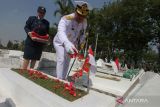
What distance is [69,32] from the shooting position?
575cm

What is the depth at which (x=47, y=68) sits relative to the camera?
750cm

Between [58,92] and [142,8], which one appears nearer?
[58,92]

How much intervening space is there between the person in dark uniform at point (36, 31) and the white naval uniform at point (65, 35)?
45.5 inches

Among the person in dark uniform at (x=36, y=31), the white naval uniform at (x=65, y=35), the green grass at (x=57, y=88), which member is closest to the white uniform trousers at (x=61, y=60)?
the white naval uniform at (x=65, y=35)

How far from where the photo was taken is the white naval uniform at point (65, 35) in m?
5.53

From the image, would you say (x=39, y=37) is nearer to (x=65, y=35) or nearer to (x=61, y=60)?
(x=61, y=60)

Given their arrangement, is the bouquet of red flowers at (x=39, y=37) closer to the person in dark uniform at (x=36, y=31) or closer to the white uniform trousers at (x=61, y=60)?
the person in dark uniform at (x=36, y=31)

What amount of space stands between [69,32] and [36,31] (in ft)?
4.45

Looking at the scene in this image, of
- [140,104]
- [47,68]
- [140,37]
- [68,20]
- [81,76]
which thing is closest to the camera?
[140,104]

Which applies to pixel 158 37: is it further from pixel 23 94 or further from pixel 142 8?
pixel 23 94

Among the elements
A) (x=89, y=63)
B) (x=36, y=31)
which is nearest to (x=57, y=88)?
(x=89, y=63)

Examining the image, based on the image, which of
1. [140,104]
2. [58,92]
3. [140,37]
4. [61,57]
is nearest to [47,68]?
[61,57]

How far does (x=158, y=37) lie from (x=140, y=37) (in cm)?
195

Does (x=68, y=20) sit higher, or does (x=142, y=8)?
(x=142, y=8)
